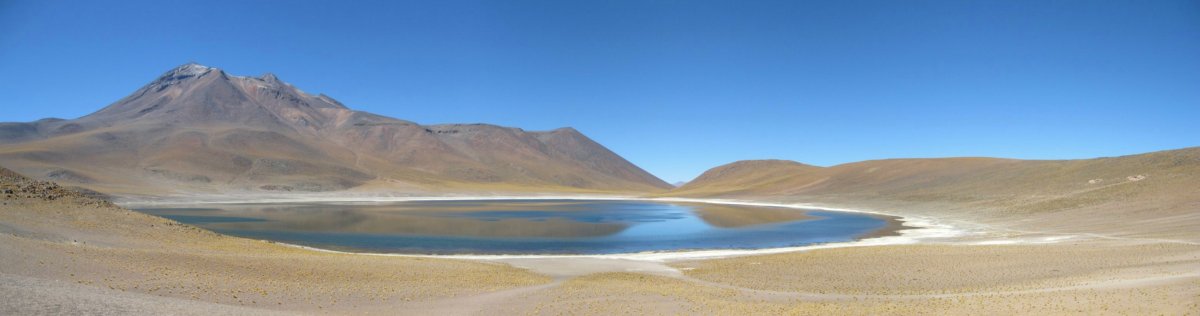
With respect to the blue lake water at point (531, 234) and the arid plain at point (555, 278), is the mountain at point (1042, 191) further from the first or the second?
the blue lake water at point (531, 234)

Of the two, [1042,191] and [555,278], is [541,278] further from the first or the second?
[1042,191]

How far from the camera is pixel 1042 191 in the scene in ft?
219

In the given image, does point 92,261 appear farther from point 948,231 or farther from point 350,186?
point 350,186

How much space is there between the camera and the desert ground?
47.9 feet

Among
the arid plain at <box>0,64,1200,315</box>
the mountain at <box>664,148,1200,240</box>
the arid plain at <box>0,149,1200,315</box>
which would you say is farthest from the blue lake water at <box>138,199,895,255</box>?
the mountain at <box>664,148,1200,240</box>

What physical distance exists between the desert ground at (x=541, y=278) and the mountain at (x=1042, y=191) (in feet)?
48.9

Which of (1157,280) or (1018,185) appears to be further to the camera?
(1018,185)

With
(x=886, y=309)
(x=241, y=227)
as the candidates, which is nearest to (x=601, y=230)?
(x=241, y=227)

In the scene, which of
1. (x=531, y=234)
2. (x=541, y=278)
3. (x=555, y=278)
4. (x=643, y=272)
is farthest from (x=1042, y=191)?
(x=541, y=278)

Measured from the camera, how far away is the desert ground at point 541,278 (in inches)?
575

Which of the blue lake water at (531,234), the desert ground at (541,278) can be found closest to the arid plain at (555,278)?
the desert ground at (541,278)

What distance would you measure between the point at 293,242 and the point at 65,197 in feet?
45.3

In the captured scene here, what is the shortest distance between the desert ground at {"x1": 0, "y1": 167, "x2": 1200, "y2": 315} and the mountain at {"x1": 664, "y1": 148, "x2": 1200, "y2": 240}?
14894 millimetres

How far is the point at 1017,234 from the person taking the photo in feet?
137
